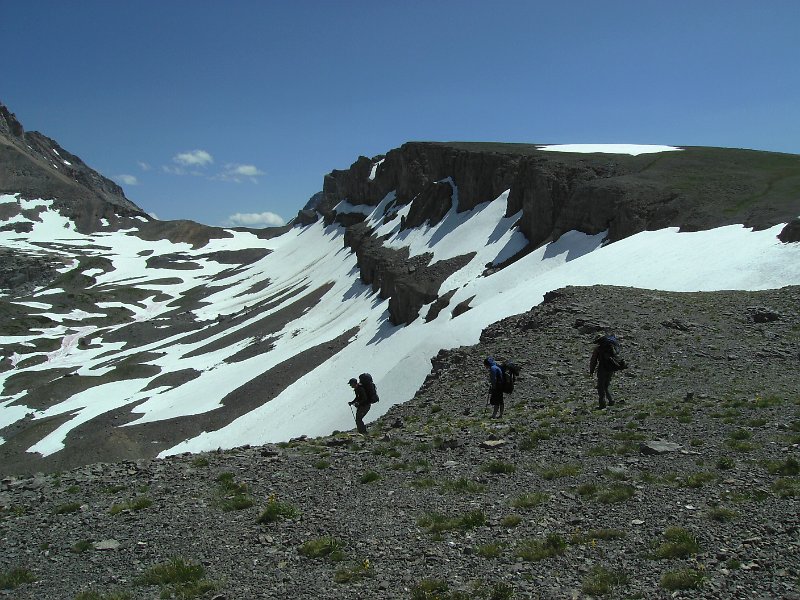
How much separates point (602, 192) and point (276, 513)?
4850 cm

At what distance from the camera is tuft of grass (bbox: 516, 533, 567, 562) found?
8.72m

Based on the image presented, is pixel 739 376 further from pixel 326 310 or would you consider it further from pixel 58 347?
pixel 58 347

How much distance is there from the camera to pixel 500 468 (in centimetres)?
1265

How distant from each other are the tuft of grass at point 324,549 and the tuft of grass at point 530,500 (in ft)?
10.8

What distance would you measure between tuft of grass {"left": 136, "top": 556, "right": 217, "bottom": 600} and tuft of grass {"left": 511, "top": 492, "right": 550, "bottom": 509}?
5.40 m

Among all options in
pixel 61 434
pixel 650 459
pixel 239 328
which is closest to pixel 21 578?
pixel 650 459

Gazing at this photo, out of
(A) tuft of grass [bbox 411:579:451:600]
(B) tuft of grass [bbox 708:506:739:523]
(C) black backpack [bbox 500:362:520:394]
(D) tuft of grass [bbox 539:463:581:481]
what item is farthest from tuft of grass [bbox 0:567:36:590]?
(C) black backpack [bbox 500:362:520:394]

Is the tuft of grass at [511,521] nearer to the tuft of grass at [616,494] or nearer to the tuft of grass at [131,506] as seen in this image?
the tuft of grass at [616,494]

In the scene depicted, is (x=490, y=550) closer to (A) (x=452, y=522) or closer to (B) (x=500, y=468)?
(A) (x=452, y=522)

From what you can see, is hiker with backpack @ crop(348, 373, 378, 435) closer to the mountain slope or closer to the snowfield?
the snowfield

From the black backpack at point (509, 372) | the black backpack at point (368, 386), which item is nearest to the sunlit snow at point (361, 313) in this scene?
the black backpack at point (368, 386)

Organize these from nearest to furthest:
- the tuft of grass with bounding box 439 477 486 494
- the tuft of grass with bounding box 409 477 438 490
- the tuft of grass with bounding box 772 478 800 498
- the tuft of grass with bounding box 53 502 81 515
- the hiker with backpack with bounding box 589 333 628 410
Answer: the tuft of grass with bounding box 772 478 800 498 < the tuft of grass with bounding box 439 477 486 494 < the tuft of grass with bounding box 409 477 438 490 < the tuft of grass with bounding box 53 502 81 515 < the hiker with backpack with bounding box 589 333 628 410

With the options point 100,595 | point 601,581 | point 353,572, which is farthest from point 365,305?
point 601,581

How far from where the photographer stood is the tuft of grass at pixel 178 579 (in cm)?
893
